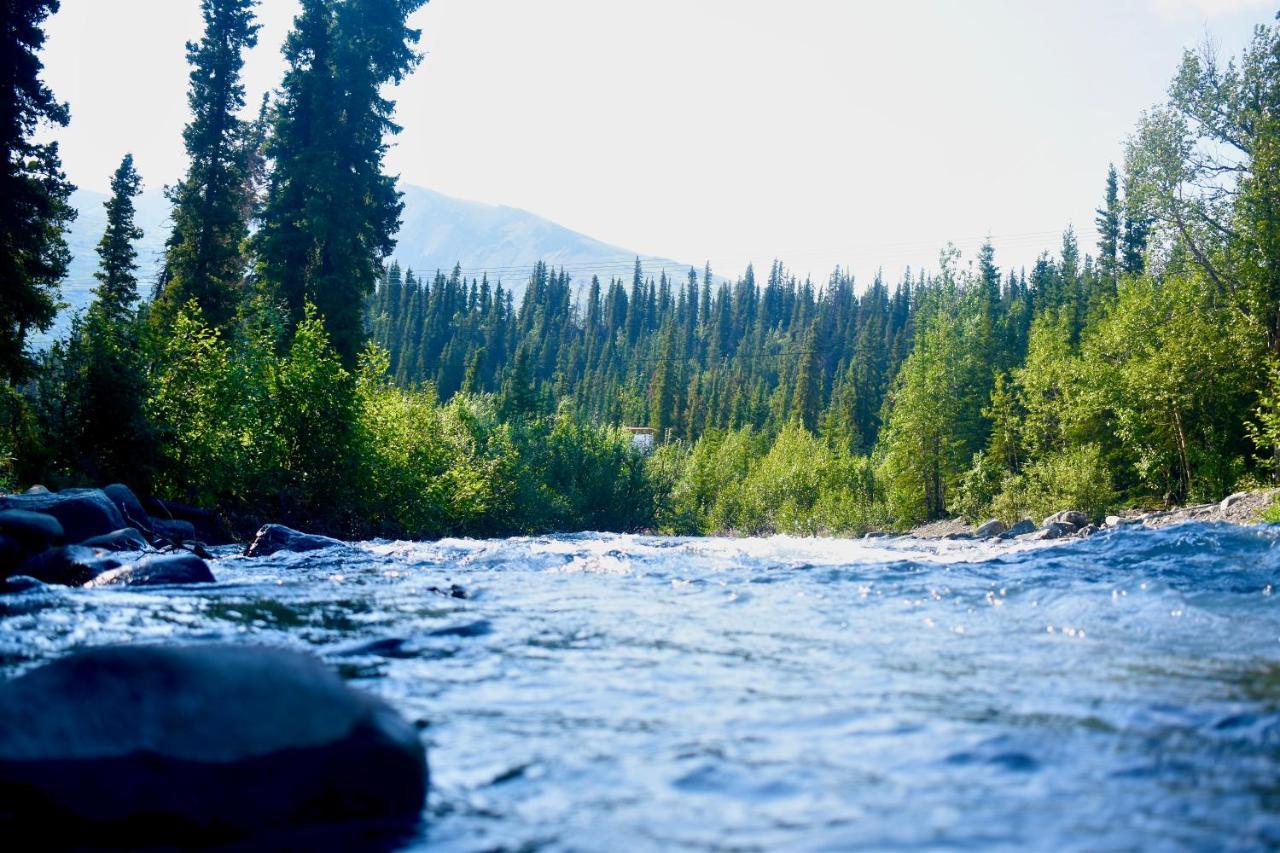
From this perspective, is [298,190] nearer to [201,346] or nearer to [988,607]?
[201,346]

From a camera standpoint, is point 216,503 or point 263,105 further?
point 263,105

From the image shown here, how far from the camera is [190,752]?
388 centimetres

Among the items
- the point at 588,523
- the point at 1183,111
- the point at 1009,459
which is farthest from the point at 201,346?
the point at 1009,459

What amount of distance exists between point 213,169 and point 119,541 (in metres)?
23.9

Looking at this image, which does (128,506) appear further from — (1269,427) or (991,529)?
(991,529)

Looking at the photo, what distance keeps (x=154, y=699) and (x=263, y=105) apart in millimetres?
41078

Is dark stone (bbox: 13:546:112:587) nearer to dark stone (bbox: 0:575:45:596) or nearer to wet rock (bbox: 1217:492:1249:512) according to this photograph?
dark stone (bbox: 0:575:45:596)

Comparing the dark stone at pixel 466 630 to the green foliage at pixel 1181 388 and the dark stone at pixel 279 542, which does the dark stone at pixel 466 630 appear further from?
the green foliage at pixel 1181 388

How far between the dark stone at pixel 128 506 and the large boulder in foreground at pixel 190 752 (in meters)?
13.1

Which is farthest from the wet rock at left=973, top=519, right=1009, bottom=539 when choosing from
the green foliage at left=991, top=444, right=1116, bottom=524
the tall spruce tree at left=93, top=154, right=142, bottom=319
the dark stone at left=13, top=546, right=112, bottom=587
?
the tall spruce tree at left=93, top=154, right=142, bottom=319

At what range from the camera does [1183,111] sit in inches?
1340

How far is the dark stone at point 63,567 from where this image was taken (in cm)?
1062

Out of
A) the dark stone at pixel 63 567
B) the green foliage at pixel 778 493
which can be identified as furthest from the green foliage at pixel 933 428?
the dark stone at pixel 63 567

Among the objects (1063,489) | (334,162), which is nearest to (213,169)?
(334,162)
